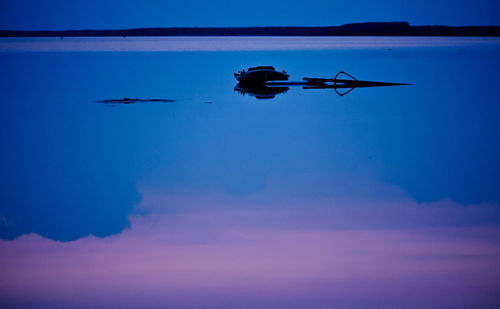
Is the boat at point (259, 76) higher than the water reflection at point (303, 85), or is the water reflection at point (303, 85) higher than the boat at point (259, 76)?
the boat at point (259, 76)

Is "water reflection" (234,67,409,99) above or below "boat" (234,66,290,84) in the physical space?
below

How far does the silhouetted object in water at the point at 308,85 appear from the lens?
6839 mm

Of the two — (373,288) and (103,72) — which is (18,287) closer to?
(373,288)

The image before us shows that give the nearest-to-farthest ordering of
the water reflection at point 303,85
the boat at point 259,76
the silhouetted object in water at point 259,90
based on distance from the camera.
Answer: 1. the silhouetted object in water at point 259,90
2. the water reflection at point 303,85
3. the boat at point 259,76

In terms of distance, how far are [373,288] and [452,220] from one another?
0.97 metres

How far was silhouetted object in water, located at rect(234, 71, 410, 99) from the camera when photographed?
6.84 meters

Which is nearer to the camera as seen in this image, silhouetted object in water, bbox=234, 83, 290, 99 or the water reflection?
silhouetted object in water, bbox=234, 83, 290, 99

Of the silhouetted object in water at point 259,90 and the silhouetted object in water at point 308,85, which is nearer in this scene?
the silhouetted object in water at point 259,90

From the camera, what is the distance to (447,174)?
4.10m

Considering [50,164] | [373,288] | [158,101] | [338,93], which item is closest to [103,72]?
[158,101]

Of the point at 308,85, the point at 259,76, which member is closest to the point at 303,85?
the point at 308,85

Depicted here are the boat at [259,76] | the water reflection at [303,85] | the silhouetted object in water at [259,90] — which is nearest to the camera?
the silhouetted object in water at [259,90]

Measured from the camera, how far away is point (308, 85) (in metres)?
7.27

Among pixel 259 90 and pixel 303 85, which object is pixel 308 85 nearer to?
pixel 303 85
